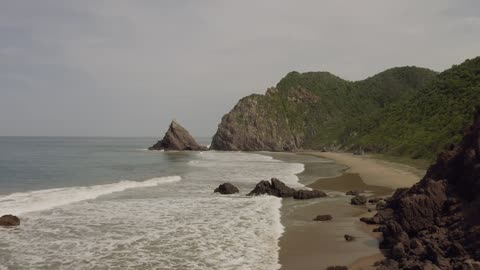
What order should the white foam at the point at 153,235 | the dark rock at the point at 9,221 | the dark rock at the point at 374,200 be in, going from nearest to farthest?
1. the white foam at the point at 153,235
2. the dark rock at the point at 9,221
3. the dark rock at the point at 374,200

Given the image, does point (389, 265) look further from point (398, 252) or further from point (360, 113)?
point (360, 113)

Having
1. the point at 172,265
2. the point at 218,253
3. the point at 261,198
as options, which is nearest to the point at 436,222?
the point at 218,253

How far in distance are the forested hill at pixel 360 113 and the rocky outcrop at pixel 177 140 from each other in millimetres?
10927

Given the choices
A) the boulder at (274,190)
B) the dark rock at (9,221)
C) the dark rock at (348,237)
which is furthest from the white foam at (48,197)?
the dark rock at (348,237)

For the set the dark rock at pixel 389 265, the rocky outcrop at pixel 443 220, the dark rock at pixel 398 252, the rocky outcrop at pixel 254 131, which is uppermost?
the rocky outcrop at pixel 254 131

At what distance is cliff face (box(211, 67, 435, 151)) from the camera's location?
13462 centimetres

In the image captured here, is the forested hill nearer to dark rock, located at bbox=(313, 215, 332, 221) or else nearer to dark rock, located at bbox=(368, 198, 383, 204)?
dark rock, located at bbox=(368, 198, 383, 204)

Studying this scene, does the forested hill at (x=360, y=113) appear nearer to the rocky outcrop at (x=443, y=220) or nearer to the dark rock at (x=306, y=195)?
the dark rock at (x=306, y=195)

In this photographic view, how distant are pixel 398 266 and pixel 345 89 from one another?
167220mm

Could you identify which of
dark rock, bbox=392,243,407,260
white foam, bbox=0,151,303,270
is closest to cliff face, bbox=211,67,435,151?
white foam, bbox=0,151,303,270

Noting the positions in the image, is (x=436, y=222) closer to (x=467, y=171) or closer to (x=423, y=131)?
(x=467, y=171)

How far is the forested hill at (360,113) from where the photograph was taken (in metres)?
69.7

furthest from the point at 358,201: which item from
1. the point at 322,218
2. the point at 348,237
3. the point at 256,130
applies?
the point at 256,130

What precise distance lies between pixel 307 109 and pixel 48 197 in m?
131
